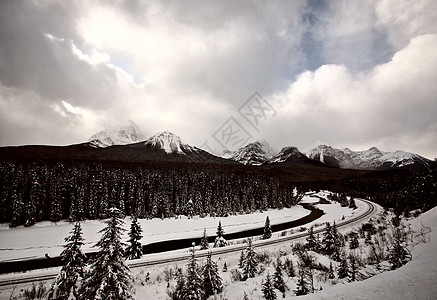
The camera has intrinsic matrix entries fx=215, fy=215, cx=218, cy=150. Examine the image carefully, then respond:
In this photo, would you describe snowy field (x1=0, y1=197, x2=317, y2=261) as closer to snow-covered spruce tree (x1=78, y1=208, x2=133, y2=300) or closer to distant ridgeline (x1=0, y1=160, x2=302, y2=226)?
distant ridgeline (x1=0, y1=160, x2=302, y2=226)

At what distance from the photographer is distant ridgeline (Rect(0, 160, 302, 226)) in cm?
5679

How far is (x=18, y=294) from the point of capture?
13.3m

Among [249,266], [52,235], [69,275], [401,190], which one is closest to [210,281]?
[249,266]

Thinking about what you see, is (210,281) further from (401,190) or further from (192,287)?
(401,190)

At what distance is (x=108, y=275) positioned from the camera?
954 centimetres

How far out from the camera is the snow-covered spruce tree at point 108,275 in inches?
369

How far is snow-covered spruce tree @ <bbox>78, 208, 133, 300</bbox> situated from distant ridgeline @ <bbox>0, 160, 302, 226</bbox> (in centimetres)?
5821

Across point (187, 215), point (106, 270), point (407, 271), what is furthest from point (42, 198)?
point (407, 271)

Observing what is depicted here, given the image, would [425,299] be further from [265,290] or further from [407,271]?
[265,290]

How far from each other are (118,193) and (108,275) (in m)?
71.5

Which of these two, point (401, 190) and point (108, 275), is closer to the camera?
point (108, 275)

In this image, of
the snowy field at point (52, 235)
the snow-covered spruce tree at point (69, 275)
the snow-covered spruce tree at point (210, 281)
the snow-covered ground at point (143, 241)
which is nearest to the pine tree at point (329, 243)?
the snow-covered ground at point (143, 241)

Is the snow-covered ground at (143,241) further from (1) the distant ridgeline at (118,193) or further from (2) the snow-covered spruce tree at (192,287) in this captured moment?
(1) the distant ridgeline at (118,193)

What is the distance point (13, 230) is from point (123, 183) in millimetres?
31369
